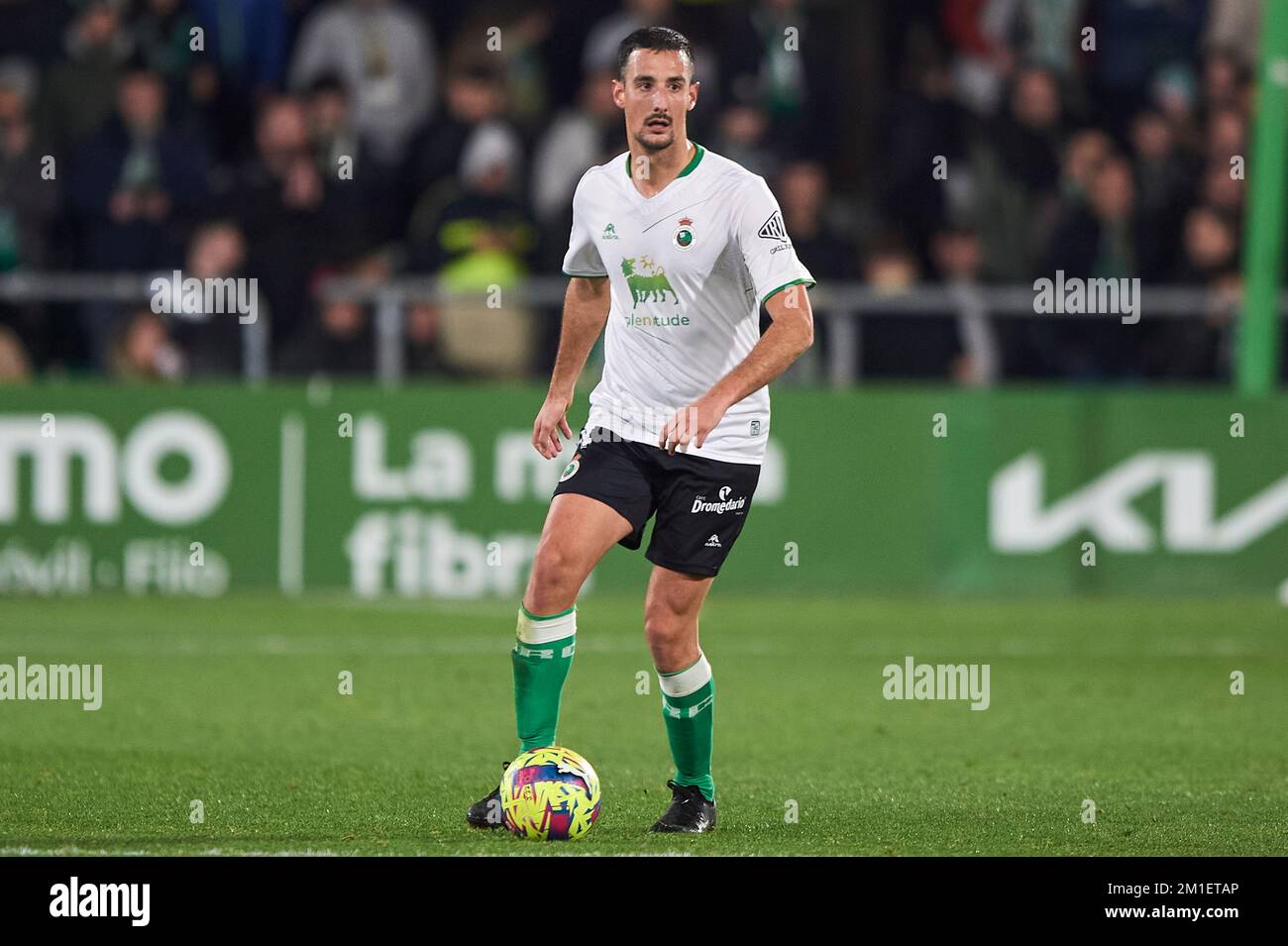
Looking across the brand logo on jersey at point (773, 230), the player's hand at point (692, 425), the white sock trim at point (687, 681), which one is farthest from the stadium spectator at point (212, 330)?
the player's hand at point (692, 425)

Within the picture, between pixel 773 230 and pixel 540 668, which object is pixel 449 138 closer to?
pixel 773 230

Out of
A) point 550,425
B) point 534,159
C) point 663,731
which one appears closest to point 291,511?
point 534,159

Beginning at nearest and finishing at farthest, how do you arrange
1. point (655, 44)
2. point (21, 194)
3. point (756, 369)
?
point (756, 369), point (655, 44), point (21, 194)

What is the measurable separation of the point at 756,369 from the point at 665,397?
1.67 feet

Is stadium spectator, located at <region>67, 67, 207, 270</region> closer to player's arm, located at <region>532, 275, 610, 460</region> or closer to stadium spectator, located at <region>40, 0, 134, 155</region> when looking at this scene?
stadium spectator, located at <region>40, 0, 134, 155</region>

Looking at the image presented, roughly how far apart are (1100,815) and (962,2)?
1275 centimetres

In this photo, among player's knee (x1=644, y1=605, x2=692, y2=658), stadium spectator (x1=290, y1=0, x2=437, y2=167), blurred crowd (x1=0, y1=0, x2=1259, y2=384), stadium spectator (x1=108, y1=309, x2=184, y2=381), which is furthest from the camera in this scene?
stadium spectator (x1=290, y1=0, x2=437, y2=167)

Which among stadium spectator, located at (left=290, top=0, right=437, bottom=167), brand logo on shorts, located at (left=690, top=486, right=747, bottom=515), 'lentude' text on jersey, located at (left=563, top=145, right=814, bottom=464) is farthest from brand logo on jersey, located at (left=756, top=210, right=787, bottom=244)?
stadium spectator, located at (left=290, top=0, right=437, bottom=167)

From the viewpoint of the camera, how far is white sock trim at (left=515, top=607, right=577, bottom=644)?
23.9 feet

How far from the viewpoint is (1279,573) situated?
1559 centimetres

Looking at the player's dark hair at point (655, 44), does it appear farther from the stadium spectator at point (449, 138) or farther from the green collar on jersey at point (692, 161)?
the stadium spectator at point (449, 138)

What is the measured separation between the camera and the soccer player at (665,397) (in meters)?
7.20

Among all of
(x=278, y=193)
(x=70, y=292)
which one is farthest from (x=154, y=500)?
(x=278, y=193)

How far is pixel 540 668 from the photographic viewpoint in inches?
288
